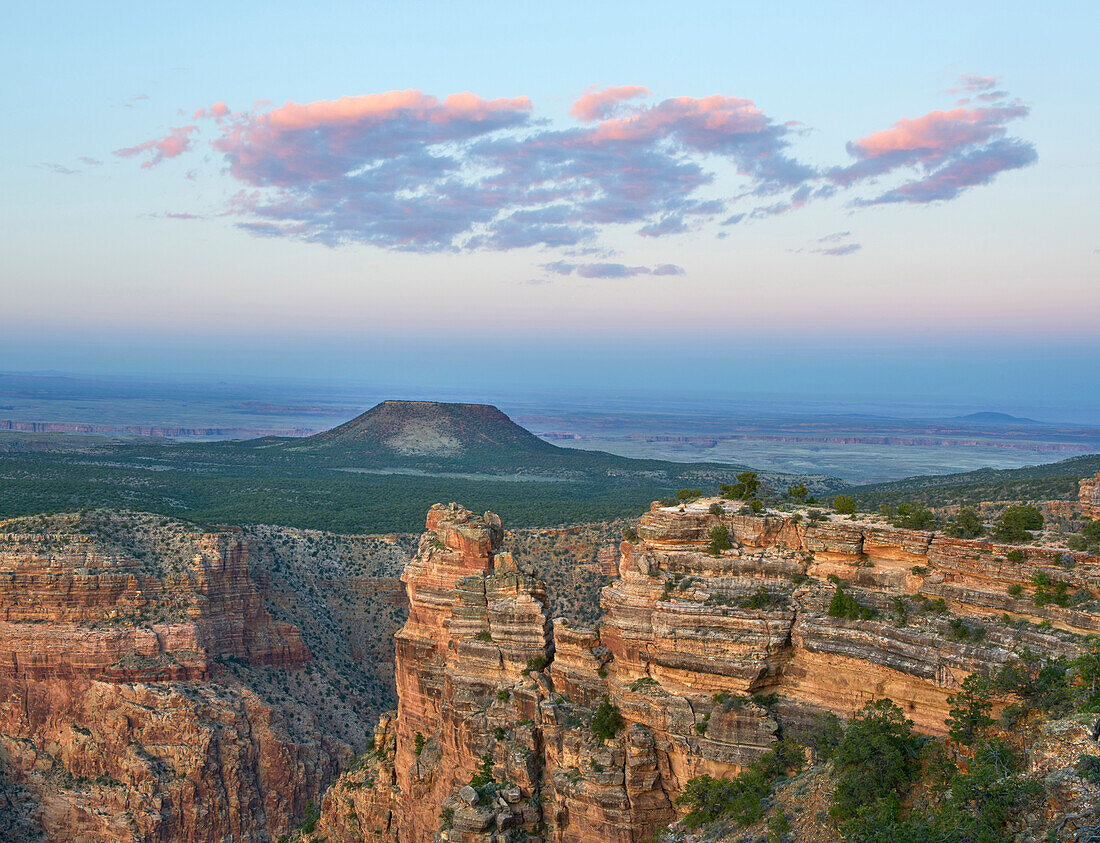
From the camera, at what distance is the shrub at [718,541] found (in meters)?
26.8

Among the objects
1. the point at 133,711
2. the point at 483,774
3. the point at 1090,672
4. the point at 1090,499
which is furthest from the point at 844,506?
the point at 133,711

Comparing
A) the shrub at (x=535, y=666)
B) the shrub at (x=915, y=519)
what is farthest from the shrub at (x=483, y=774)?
the shrub at (x=915, y=519)

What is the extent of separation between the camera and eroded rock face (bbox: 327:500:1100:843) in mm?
22188

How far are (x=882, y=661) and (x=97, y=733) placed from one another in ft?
133

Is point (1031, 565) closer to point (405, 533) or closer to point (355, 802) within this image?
point (355, 802)

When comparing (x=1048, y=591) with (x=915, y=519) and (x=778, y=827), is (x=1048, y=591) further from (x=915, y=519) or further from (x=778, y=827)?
(x=778, y=827)

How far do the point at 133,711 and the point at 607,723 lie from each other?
30889 mm

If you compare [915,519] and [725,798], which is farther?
[915,519]

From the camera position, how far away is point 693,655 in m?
25.1

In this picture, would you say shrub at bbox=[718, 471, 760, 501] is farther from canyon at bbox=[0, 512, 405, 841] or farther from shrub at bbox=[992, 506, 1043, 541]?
canyon at bbox=[0, 512, 405, 841]

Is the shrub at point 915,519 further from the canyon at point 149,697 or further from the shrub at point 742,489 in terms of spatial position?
the canyon at point 149,697

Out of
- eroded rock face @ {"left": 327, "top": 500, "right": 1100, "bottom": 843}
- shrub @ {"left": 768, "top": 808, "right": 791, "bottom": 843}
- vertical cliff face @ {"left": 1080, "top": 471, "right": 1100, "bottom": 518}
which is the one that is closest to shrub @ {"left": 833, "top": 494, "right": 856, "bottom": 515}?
eroded rock face @ {"left": 327, "top": 500, "right": 1100, "bottom": 843}

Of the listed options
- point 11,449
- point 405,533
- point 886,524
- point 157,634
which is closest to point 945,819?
point 886,524

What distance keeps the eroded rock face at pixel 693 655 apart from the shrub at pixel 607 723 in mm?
138
